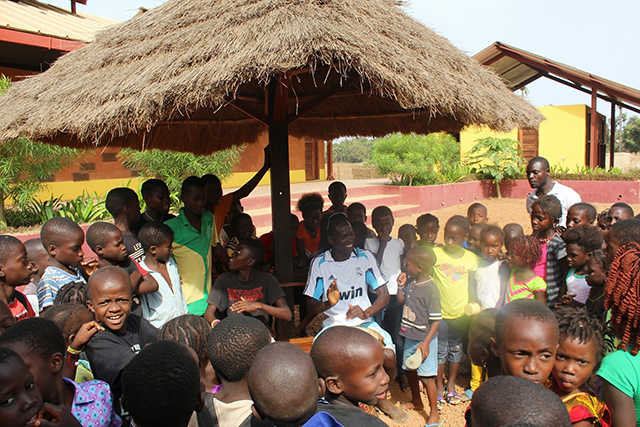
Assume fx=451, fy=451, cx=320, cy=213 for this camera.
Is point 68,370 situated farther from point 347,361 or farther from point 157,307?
point 347,361

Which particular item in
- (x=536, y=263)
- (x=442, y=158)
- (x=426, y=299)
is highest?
(x=442, y=158)

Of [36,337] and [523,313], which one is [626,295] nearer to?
[523,313]

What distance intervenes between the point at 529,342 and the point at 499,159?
14.4 metres

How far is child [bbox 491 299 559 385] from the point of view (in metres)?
1.92

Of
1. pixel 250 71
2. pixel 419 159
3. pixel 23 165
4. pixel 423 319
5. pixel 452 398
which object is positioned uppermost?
pixel 250 71

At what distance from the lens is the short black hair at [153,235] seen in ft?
10.2

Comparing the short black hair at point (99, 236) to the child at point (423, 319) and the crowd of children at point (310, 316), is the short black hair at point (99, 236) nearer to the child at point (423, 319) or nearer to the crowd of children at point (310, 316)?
the crowd of children at point (310, 316)

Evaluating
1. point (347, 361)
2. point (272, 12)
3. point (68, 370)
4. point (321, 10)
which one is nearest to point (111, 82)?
point (272, 12)

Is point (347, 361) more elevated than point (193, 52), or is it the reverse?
point (193, 52)

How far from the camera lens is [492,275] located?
141 inches

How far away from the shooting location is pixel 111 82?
3516 mm

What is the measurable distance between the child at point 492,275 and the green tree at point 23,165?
23.5 ft

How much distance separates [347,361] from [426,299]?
5.69 ft

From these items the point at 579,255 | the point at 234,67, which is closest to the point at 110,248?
the point at 234,67
